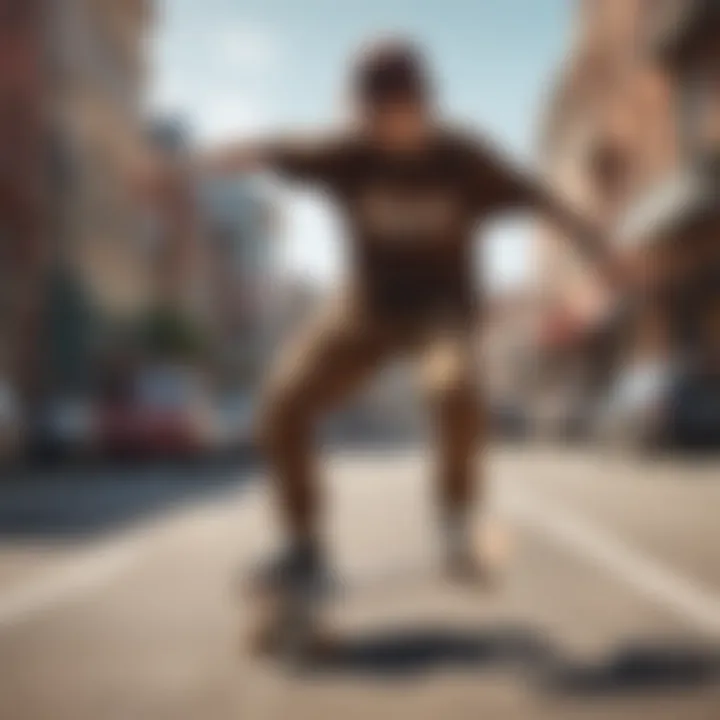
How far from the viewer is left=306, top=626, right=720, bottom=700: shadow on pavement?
12.0ft

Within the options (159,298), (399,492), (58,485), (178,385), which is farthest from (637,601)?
(159,298)

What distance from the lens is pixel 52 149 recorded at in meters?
37.5

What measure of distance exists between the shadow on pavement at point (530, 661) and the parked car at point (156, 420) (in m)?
17.5

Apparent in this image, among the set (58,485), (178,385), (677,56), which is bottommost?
(58,485)

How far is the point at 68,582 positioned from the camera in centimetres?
601

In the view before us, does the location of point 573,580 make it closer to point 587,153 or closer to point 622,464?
point 622,464

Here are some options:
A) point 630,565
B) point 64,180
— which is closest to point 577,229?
point 630,565

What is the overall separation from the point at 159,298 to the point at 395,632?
44.4m

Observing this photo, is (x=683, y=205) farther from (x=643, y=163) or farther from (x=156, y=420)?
(x=156, y=420)

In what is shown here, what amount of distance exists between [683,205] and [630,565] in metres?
24.0

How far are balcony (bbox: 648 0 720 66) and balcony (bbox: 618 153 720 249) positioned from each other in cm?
241

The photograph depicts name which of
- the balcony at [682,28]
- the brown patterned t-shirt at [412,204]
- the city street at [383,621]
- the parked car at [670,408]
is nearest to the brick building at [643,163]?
the balcony at [682,28]

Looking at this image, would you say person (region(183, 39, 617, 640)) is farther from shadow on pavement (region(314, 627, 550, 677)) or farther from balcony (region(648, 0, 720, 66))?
balcony (region(648, 0, 720, 66))

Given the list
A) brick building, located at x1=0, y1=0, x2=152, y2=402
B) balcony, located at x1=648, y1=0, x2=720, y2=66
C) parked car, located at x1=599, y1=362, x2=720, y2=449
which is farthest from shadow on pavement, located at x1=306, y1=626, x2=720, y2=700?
brick building, located at x1=0, y1=0, x2=152, y2=402
